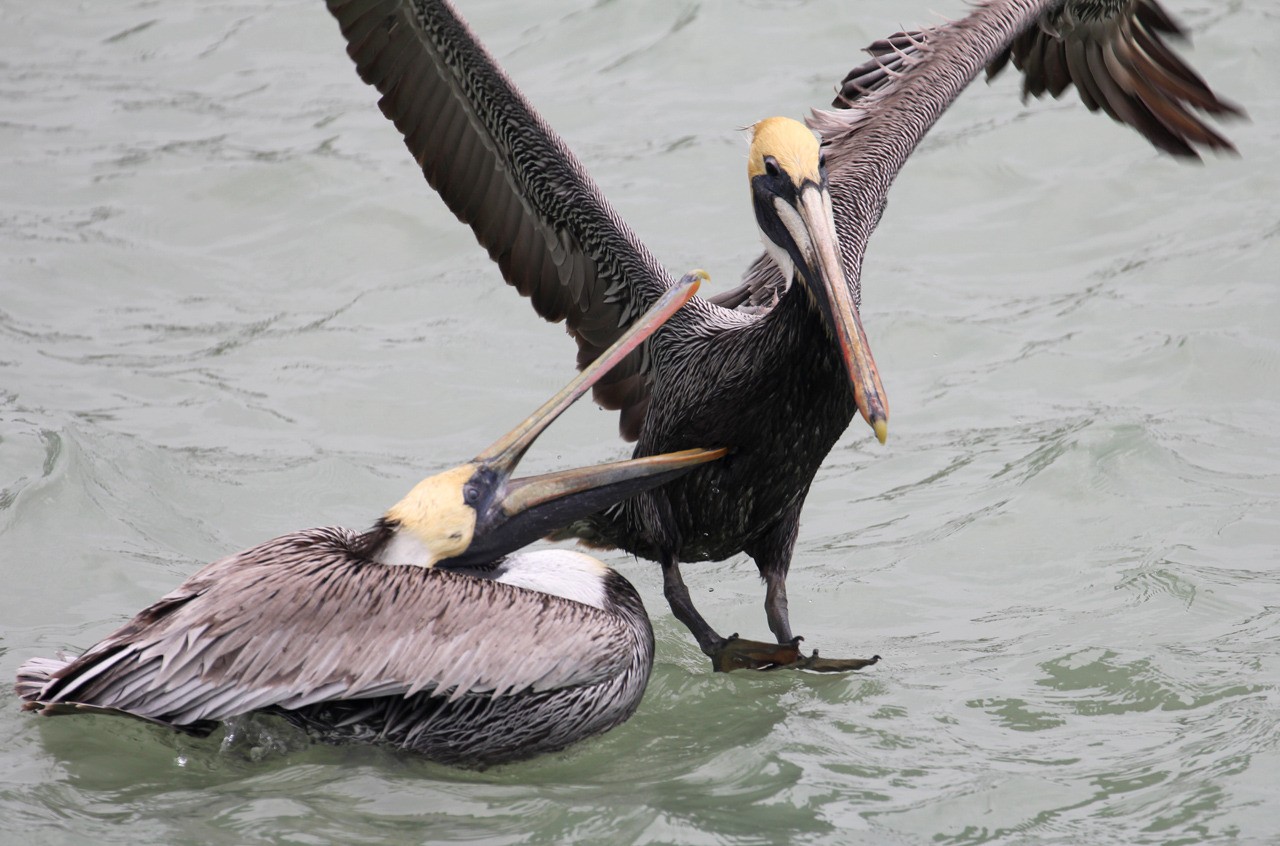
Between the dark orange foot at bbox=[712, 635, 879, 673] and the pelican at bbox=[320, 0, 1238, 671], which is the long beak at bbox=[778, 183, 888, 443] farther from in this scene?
the dark orange foot at bbox=[712, 635, 879, 673]

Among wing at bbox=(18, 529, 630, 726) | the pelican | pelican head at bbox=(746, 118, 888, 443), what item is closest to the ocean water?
wing at bbox=(18, 529, 630, 726)

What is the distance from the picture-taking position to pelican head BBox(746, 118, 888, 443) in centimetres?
413

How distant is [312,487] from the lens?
6.18 meters

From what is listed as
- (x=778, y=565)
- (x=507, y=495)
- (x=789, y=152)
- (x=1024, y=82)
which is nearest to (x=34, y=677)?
(x=507, y=495)

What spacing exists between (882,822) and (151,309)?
16.0 feet

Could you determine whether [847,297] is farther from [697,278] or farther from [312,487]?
[312,487]

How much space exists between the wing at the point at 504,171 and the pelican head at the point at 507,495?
0.68 meters

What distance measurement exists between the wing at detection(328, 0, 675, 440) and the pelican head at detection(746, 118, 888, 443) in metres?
0.68

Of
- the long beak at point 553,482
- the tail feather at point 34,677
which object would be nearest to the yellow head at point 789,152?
the long beak at point 553,482

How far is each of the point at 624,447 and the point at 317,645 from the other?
2.57 metres

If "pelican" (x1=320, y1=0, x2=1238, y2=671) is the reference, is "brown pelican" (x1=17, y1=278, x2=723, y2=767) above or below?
below

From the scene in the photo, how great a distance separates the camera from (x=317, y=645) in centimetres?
412

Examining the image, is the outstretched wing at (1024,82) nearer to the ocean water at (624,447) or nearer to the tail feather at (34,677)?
the ocean water at (624,447)

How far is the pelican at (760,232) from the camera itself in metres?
4.50
